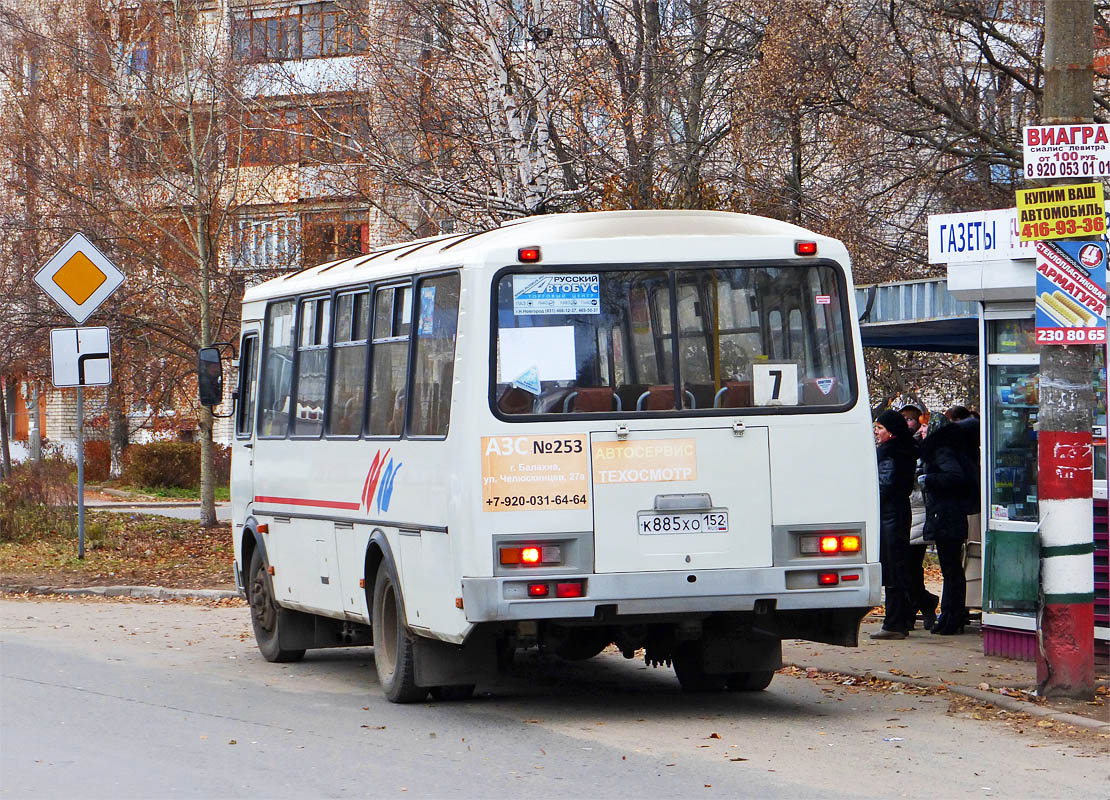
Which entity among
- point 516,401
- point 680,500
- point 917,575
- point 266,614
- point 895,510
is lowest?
point 266,614

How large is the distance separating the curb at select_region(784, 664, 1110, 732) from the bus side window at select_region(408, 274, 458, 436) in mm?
3604

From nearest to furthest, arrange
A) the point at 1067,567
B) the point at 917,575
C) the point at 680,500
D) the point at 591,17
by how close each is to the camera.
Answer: the point at 680,500 → the point at 1067,567 → the point at 917,575 → the point at 591,17

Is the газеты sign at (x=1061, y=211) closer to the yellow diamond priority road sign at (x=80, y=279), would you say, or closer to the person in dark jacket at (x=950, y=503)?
the person in dark jacket at (x=950, y=503)

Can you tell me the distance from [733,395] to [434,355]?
1760mm

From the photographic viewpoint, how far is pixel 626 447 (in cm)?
996

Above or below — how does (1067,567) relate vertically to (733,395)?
below

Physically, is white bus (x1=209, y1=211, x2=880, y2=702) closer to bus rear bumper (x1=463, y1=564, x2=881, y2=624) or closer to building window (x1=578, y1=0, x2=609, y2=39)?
bus rear bumper (x1=463, y1=564, x2=881, y2=624)

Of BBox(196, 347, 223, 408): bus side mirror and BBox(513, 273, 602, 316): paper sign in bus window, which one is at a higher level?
BBox(513, 273, 602, 316): paper sign in bus window

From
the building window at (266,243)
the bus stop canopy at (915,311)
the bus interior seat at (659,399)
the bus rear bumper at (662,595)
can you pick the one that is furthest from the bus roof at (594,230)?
the building window at (266,243)

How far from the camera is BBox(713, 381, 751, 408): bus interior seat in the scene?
10156 millimetres

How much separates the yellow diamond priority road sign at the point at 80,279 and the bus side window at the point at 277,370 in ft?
24.5

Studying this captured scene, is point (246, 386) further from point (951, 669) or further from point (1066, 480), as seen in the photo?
point (1066, 480)

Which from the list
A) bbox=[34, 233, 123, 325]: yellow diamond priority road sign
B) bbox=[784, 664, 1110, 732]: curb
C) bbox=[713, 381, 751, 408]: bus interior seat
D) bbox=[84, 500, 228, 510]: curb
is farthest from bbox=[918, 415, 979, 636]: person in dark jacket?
bbox=[84, 500, 228, 510]: curb

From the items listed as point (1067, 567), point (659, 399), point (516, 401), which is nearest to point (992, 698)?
point (1067, 567)
